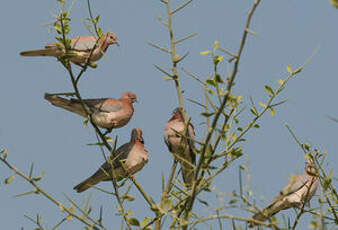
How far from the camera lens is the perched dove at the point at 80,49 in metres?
5.09

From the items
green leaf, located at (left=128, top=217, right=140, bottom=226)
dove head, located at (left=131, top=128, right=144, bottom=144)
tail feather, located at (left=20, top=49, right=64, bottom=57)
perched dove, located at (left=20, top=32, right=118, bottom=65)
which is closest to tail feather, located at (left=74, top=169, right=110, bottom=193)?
dove head, located at (left=131, top=128, right=144, bottom=144)

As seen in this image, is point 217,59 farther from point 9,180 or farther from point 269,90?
point 9,180

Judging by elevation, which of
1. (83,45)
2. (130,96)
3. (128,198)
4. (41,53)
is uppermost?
(130,96)

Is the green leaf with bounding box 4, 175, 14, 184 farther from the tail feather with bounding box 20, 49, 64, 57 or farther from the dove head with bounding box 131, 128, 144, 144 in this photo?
the dove head with bounding box 131, 128, 144, 144

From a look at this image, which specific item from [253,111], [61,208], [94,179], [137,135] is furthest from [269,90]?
[137,135]

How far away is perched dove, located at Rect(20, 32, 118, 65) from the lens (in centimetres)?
509

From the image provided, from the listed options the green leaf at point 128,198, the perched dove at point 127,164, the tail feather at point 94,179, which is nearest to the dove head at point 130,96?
the perched dove at point 127,164

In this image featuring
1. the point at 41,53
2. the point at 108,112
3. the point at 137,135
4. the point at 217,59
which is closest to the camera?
the point at 217,59

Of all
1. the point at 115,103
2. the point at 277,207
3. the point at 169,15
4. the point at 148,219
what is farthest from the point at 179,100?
the point at 277,207

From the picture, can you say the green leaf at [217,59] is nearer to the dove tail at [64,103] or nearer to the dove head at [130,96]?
the dove tail at [64,103]

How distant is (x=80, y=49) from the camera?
6.76 m

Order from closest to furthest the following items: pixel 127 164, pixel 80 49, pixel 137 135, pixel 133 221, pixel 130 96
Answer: pixel 133 221
pixel 80 49
pixel 127 164
pixel 130 96
pixel 137 135

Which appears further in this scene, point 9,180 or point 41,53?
point 41,53

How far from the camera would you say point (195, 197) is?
12.4 feet
